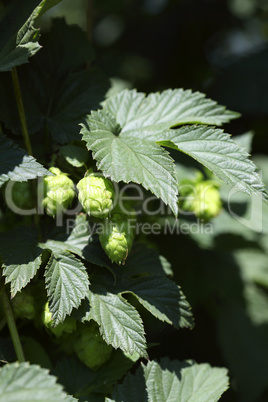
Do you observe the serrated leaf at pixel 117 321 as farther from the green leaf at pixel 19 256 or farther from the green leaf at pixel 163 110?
the green leaf at pixel 163 110

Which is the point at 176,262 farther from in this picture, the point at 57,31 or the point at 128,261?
the point at 57,31

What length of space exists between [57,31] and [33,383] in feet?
3.43

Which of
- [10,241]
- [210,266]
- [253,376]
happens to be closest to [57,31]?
[10,241]

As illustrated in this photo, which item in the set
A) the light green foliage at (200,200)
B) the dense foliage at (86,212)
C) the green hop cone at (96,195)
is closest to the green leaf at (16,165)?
the dense foliage at (86,212)

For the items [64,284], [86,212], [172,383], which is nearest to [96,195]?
[86,212]

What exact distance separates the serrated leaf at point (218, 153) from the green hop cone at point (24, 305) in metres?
0.52

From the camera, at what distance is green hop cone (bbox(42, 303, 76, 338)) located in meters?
1.26

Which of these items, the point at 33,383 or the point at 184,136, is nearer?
the point at 33,383

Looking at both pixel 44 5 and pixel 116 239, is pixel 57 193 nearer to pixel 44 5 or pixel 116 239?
pixel 116 239

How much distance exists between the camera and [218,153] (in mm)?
1305

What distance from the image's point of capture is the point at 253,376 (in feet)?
8.09

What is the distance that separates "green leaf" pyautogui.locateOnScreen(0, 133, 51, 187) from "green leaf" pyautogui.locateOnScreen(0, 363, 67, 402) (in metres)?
0.39

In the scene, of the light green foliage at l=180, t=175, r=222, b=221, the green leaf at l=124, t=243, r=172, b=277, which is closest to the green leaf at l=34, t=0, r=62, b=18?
the green leaf at l=124, t=243, r=172, b=277

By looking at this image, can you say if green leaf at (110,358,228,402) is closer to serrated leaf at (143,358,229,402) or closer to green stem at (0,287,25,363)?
serrated leaf at (143,358,229,402)
